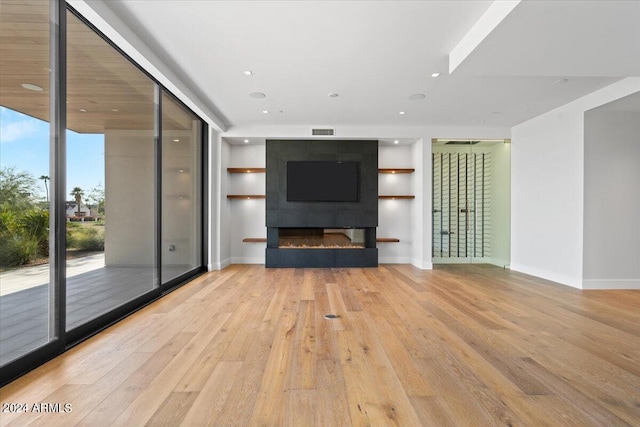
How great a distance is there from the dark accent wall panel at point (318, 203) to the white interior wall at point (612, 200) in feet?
10.4

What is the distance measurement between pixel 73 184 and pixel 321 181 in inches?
151

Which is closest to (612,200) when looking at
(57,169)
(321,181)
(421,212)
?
(421,212)

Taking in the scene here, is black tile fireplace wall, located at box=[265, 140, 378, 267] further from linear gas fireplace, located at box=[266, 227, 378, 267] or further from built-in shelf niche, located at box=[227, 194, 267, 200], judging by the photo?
built-in shelf niche, located at box=[227, 194, 267, 200]

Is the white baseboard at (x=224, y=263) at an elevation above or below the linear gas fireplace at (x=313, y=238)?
below

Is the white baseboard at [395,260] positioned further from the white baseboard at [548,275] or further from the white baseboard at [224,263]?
the white baseboard at [224,263]

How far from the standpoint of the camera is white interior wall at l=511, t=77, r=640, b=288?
13.3 ft

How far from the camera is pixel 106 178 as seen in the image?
9.36 ft

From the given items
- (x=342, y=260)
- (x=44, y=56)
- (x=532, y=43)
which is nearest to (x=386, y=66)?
(x=532, y=43)

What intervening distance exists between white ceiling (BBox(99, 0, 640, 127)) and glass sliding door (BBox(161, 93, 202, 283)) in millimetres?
631

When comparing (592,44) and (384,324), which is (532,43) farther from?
(384,324)

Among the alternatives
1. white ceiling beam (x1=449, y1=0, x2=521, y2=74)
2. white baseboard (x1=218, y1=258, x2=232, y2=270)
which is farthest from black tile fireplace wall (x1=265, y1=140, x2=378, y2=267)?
white ceiling beam (x1=449, y1=0, x2=521, y2=74)

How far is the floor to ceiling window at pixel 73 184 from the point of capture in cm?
179

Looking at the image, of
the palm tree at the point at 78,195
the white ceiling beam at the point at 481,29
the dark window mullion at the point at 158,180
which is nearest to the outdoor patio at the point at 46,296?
the dark window mullion at the point at 158,180

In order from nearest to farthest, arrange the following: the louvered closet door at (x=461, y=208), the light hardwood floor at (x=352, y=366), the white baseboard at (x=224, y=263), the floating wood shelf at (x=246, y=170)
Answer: the light hardwood floor at (x=352, y=366)
the white baseboard at (x=224, y=263)
the floating wood shelf at (x=246, y=170)
the louvered closet door at (x=461, y=208)
